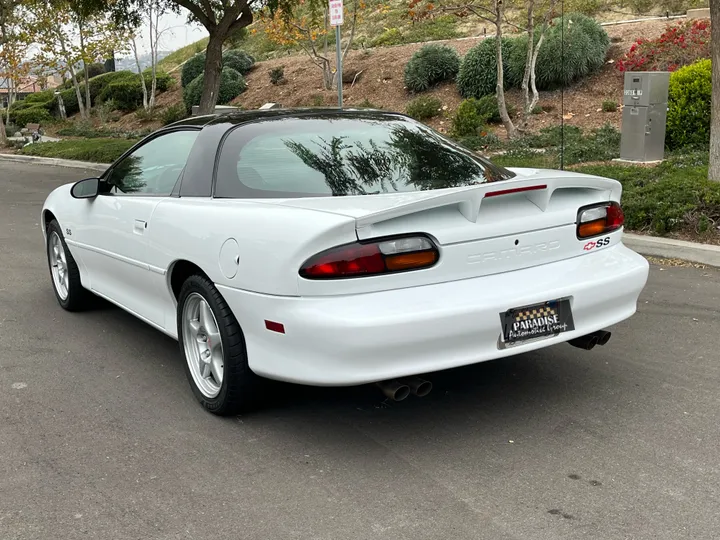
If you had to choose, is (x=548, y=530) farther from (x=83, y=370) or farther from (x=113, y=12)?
(x=113, y=12)

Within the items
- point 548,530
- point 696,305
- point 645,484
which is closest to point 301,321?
point 548,530

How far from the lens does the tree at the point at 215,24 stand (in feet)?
54.1

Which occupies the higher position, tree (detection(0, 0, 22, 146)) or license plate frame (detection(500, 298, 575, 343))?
tree (detection(0, 0, 22, 146))

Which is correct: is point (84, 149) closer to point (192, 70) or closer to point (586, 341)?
point (192, 70)

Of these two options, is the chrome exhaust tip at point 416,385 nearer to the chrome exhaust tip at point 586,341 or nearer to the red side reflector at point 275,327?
the red side reflector at point 275,327

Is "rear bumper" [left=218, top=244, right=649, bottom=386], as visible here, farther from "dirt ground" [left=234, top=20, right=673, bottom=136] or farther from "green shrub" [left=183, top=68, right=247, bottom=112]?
"green shrub" [left=183, top=68, right=247, bottom=112]

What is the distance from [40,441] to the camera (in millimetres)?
3840

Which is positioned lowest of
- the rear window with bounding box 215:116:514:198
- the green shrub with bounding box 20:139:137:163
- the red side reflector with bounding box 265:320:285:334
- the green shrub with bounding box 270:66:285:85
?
the green shrub with bounding box 20:139:137:163

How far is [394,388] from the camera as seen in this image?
11.6 feet

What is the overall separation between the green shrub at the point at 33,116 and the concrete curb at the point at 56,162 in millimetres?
11223

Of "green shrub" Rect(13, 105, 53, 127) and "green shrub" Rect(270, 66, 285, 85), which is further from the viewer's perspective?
"green shrub" Rect(13, 105, 53, 127)

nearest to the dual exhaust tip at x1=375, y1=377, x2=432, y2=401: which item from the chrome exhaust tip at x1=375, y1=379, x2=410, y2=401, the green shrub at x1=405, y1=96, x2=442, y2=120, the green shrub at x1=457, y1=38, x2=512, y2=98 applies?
the chrome exhaust tip at x1=375, y1=379, x2=410, y2=401

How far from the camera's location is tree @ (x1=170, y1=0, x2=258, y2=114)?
→ 650 inches

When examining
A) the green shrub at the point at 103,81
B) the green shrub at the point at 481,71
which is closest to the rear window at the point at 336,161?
the green shrub at the point at 481,71
